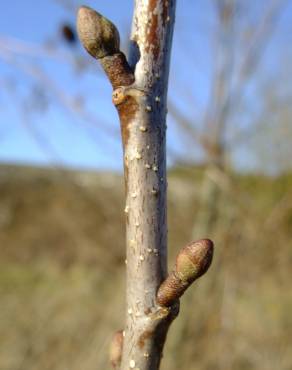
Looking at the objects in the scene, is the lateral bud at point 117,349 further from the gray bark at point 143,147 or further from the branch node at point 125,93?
the branch node at point 125,93

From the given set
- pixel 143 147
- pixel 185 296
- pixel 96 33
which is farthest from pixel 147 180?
pixel 185 296

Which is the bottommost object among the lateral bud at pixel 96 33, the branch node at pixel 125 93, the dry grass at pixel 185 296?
the dry grass at pixel 185 296

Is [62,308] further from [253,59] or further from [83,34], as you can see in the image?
[83,34]

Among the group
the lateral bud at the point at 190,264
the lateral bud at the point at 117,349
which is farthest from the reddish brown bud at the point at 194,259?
the lateral bud at the point at 117,349

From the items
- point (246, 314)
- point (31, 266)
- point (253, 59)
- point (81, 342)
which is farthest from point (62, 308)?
point (253, 59)

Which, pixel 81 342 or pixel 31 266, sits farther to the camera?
pixel 31 266

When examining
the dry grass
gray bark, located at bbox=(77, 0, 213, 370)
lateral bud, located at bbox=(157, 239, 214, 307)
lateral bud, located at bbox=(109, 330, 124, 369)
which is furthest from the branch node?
the dry grass
